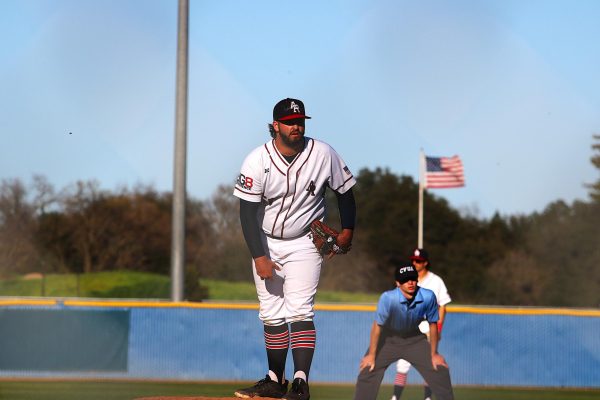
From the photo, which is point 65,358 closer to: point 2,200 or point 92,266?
point 2,200

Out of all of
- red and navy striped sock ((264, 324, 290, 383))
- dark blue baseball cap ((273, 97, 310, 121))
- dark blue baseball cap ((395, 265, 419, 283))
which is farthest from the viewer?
dark blue baseball cap ((395, 265, 419, 283))

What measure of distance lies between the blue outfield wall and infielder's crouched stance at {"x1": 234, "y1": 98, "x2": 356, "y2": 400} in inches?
505

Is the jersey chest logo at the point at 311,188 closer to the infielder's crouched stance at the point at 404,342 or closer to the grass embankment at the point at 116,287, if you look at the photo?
the infielder's crouched stance at the point at 404,342

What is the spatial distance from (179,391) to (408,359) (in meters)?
6.80

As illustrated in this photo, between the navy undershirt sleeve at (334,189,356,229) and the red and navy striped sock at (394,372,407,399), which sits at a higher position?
the navy undershirt sleeve at (334,189,356,229)

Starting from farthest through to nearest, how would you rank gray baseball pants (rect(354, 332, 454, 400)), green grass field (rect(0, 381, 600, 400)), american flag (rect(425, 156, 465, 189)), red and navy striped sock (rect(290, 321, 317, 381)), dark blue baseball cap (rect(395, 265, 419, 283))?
american flag (rect(425, 156, 465, 189)), green grass field (rect(0, 381, 600, 400)), gray baseball pants (rect(354, 332, 454, 400)), dark blue baseball cap (rect(395, 265, 419, 283)), red and navy striped sock (rect(290, 321, 317, 381))

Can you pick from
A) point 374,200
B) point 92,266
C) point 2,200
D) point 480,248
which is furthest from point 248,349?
point 374,200

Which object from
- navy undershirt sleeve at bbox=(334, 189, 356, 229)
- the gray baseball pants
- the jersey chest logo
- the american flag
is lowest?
the gray baseball pants

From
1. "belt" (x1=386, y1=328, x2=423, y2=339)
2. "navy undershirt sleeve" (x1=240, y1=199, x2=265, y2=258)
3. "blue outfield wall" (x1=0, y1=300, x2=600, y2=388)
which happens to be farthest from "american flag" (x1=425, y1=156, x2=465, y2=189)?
"navy undershirt sleeve" (x1=240, y1=199, x2=265, y2=258)

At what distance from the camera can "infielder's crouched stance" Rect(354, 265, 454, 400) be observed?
32.7 ft

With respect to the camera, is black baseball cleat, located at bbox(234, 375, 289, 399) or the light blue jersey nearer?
black baseball cleat, located at bbox(234, 375, 289, 399)

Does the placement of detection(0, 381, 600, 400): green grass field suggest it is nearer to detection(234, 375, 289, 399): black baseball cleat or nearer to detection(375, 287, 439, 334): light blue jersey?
detection(375, 287, 439, 334): light blue jersey

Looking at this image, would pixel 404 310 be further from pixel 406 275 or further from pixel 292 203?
pixel 292 203

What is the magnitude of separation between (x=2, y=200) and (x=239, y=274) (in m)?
11.8
